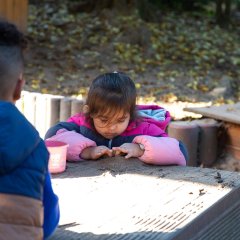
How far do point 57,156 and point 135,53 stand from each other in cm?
667

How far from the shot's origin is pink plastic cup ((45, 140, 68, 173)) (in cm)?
292

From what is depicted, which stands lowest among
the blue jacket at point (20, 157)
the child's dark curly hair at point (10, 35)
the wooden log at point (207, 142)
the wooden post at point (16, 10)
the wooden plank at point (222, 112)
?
the wooden log at point (207, 142)

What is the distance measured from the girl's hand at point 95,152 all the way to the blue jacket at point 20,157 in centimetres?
138

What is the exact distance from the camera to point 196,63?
31.3 ft

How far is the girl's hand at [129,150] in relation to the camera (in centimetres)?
313

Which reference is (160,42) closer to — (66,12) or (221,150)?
(66,12)

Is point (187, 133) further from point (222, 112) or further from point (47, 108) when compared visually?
point (47, 108)

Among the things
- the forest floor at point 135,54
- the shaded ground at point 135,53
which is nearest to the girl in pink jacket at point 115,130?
the forest floor at point 135,54

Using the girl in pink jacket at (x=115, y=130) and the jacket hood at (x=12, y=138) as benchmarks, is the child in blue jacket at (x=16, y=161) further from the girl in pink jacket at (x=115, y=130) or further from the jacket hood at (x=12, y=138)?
the girl in pink jacket at (x=115, y=130)

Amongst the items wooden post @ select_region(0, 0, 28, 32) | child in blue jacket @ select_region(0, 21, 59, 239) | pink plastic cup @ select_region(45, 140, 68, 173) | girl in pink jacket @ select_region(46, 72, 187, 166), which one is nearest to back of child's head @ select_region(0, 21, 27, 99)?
child in blue jacket @ select_region(0, 21, 59, 239)

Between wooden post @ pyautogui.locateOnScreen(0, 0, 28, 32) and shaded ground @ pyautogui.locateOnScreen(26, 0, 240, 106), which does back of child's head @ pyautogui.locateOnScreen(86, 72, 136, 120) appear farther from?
wooden post @ pyautogui.locateOnScreen(0, 0, 28, 32)

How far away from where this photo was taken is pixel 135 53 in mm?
9492

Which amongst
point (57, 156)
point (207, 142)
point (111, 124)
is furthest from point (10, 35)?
point (207, 142)

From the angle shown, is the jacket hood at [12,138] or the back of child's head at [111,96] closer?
the jacket hood at [12,138]
